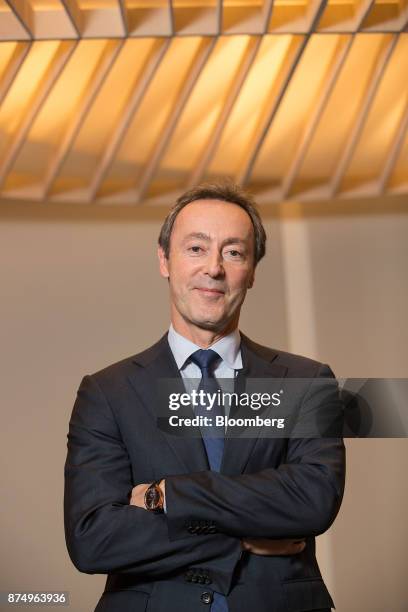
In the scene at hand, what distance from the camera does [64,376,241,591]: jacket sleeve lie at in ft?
8.12

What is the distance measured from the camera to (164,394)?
270 centimetres

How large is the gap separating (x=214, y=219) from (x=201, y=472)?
Answer: 75cm

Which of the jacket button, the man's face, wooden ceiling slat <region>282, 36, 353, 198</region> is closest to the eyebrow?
the man's face

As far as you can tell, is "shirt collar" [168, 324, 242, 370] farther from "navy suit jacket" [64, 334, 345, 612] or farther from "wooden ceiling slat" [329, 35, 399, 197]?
"wooden ceiling slat" [329, 35, 399, 197]

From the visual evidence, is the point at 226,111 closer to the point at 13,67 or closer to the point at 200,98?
the point at 200,98

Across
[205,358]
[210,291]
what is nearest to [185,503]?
[205,358]

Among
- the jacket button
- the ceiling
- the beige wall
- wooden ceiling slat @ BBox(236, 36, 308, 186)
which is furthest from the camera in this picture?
the beige wall

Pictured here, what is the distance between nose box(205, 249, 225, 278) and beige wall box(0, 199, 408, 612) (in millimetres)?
4569

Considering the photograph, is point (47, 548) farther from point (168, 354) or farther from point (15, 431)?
point (168, 354)

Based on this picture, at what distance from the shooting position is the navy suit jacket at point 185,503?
247 cm

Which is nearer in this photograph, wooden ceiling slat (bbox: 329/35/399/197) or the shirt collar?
the shirt collar

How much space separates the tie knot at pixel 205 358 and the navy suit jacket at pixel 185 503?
7cm

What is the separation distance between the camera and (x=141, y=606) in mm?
2512

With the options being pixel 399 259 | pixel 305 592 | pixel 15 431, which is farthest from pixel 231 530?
pixel 399 259
